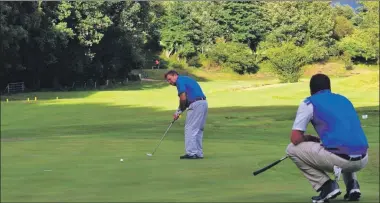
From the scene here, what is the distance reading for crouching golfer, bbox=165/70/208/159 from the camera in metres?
13.1

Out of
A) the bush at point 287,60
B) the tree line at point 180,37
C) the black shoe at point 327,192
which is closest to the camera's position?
the black shoe at point 327,192

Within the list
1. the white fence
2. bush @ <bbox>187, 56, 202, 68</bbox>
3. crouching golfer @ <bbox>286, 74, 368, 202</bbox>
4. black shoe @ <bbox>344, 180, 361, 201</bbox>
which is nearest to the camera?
crouching golfer @ <bbox>286, 74, 368, 202</bbox>

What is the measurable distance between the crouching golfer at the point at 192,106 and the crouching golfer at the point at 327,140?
5491mm

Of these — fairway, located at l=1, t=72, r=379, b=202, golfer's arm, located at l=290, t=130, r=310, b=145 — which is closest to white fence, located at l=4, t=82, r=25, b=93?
fairway, located at l=1, t=72, r=379, b=202

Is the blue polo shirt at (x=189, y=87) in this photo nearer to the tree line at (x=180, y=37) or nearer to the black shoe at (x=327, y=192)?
the black shoe at (x=327, y=192)

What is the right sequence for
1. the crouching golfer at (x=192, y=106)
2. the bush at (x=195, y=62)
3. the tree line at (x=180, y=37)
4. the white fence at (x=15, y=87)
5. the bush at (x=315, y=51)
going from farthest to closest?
the bush at (x=195, y=62) → the white fence at (x=15, y=87) → the tree line at (x=180, y=37) → the bush at (x=315, y=51) → the crouching golfer at (x=192, y=106)

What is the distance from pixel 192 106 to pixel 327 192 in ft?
19.4

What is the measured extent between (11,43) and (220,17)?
24575 mm

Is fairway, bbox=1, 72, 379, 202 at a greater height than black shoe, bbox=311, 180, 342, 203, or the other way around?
black shoe, bbox=311, 180, 342, 203

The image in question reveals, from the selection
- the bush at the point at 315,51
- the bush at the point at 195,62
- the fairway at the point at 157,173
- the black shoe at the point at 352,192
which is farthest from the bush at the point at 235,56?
the black shoe at the point at 352,192

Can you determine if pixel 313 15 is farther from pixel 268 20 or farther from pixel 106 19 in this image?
pixel 106 19

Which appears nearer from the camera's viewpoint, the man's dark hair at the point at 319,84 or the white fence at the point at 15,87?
the man's dark hair at the point at 319,84

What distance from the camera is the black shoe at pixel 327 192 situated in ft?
24.7

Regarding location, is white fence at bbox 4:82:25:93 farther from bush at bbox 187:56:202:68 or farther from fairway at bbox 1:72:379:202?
fairway at bbox 1:72:379:202
